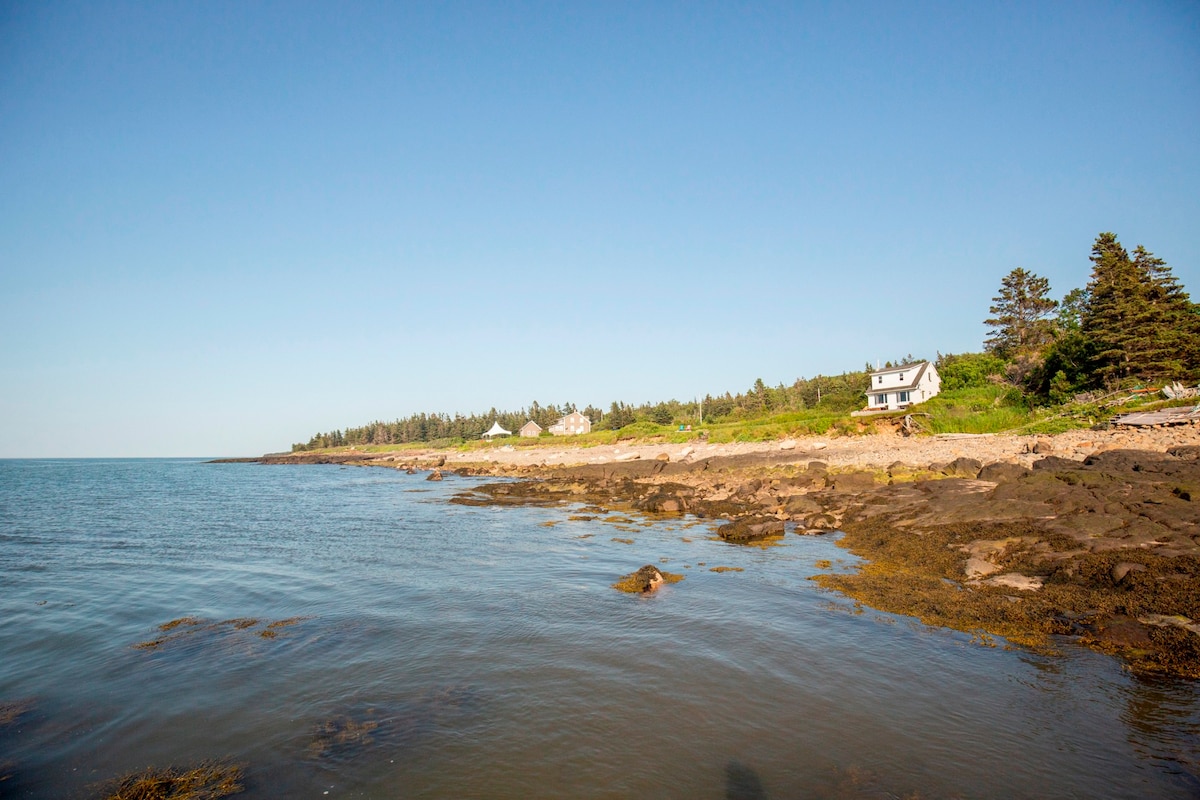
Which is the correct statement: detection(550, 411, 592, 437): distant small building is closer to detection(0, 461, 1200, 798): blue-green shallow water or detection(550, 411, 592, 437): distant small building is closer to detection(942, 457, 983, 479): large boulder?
detection(942, 457, 983, 479): large boulder

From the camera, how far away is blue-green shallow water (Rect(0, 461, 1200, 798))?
235 inches

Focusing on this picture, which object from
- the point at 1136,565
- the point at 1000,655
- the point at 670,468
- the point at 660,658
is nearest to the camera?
the point at 1000,655

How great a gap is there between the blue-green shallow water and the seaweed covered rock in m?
3.09

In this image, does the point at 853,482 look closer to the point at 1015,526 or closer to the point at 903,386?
the point at 1015,526

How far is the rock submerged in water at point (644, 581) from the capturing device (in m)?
12.9

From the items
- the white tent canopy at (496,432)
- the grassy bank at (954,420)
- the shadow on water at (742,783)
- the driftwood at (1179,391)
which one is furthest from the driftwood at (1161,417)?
the white tent canopy at (496,432)

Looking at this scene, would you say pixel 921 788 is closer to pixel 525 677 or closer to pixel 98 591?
pixel 525 677

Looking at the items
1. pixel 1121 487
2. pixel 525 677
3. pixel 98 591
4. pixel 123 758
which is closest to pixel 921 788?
pixel 525 677

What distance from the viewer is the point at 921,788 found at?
559cm

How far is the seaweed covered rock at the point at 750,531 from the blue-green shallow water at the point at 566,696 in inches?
122

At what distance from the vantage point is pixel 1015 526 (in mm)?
13930

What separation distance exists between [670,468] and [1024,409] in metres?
24.1

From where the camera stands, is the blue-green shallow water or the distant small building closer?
the blue-green shallow water

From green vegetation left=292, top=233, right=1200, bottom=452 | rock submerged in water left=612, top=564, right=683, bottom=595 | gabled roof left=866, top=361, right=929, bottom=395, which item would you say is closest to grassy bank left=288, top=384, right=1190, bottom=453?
green vegetation left=292, top=233, right=1200, bottom=452
